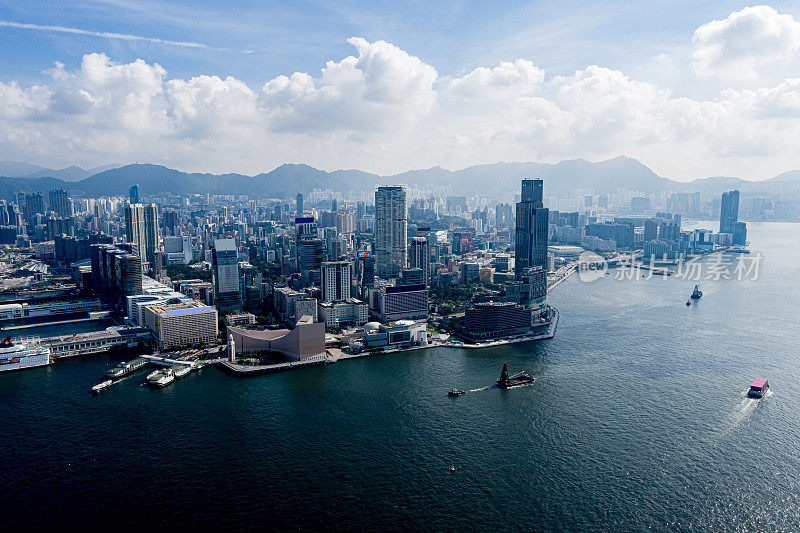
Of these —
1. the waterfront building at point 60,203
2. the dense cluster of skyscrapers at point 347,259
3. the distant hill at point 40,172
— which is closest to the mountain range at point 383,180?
the distant hill at point 40,172

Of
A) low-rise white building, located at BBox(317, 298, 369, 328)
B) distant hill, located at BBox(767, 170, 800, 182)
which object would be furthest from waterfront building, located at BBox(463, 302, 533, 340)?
distant hill, located at BBox(767, 170, 800, 182)

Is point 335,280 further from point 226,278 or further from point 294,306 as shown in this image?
point 226,278

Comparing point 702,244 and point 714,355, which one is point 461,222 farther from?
point 714,355

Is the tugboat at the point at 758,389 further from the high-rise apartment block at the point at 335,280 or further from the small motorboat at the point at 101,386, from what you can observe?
the small motorboat at the point at 101,386

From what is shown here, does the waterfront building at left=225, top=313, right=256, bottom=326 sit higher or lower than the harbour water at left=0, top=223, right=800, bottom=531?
higher

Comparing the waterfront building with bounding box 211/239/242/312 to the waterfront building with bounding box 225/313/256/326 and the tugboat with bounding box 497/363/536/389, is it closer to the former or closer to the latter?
the waterfront building with bounding box 225/313/256/326

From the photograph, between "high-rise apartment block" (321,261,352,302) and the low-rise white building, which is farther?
"high-rise apartment block" (321,261,352,302)
